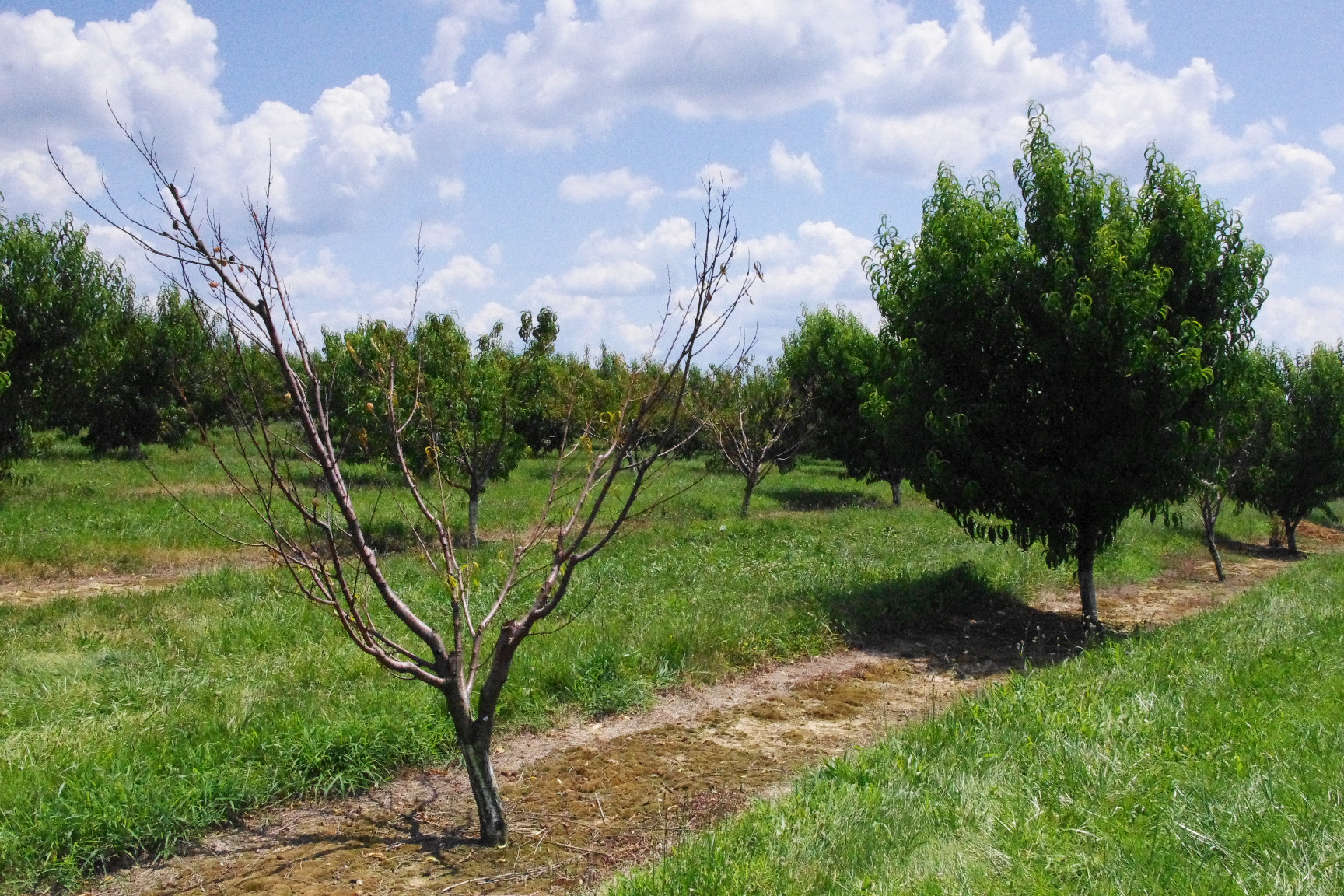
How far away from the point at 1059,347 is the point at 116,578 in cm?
1318

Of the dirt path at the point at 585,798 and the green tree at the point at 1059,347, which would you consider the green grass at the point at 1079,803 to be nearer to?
the dirt path at the point at 585,798

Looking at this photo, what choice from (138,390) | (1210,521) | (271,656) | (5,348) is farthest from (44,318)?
(1210,521)

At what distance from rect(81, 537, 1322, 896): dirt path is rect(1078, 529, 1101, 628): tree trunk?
8.37ft

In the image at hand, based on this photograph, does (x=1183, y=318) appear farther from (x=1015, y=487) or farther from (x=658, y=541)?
(x=658, y=541)

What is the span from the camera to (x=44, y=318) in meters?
18.9

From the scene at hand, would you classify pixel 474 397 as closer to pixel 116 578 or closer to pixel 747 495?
pixel 116 578

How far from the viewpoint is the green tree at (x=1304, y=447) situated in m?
23.0

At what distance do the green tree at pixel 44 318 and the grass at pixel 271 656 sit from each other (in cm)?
188

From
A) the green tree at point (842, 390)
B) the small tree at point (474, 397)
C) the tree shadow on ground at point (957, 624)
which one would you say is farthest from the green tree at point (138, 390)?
the tree shadow on ground at point (957, 624)

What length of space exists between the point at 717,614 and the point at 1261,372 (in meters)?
7.02

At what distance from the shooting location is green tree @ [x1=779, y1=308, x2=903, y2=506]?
26.2 meters


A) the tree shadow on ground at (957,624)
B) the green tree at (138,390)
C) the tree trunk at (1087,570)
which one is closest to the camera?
the tree shadow on ground at (957,624)

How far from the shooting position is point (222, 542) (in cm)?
1645

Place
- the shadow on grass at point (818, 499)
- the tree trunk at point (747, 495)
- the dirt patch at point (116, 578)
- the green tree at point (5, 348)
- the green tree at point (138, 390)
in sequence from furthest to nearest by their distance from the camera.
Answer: the green tree at point (138, 390), the shadow on grass at point (818, 499), the tree trunk at point (747, 495), the green tree at point (5, 348), the dirt patch at point (116, 578)
